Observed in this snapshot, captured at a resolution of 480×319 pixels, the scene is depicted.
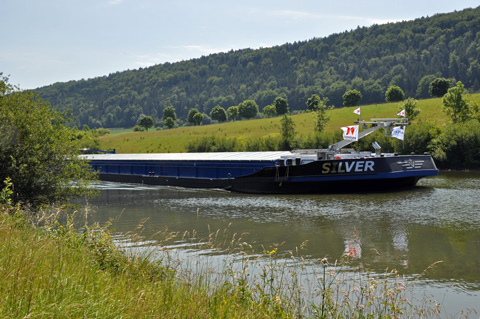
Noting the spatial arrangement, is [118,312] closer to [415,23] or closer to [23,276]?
[23,276]

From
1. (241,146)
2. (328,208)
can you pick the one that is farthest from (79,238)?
(241,146)

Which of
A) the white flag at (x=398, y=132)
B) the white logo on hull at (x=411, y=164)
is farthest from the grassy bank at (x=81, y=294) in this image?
the white logo on hull at (x=411, y=164)

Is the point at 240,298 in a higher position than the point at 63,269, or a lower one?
lower

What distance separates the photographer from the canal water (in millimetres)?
10836

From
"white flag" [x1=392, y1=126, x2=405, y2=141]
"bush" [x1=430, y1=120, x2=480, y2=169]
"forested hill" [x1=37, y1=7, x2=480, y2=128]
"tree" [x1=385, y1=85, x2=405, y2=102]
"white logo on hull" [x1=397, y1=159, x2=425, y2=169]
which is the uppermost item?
"forested hill" [x1=37, y1=7, x2=480, y2=128]

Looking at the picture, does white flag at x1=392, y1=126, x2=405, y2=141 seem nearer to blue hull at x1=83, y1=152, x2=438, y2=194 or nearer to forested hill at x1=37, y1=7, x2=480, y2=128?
blue hull at x1=83, y1=152, x2=438, y2=194

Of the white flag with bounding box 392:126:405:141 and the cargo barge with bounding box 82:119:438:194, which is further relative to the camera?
the cargo barge with bounding box 82:119:438:194

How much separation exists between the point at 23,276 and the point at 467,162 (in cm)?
4459

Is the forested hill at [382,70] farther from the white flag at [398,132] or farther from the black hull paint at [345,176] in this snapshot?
the white flag at [398,132]

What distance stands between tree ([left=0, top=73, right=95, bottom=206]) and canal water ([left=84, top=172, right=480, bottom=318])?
8.12ft

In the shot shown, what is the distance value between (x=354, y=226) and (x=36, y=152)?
35.4 feet

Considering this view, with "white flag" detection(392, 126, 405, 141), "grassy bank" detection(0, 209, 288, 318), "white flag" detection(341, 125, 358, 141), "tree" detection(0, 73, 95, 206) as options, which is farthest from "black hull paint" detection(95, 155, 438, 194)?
"grassy bank" detection(0, 209, 288, 318)

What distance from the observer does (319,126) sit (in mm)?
66062

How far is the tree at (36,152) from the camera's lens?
14750 mm
